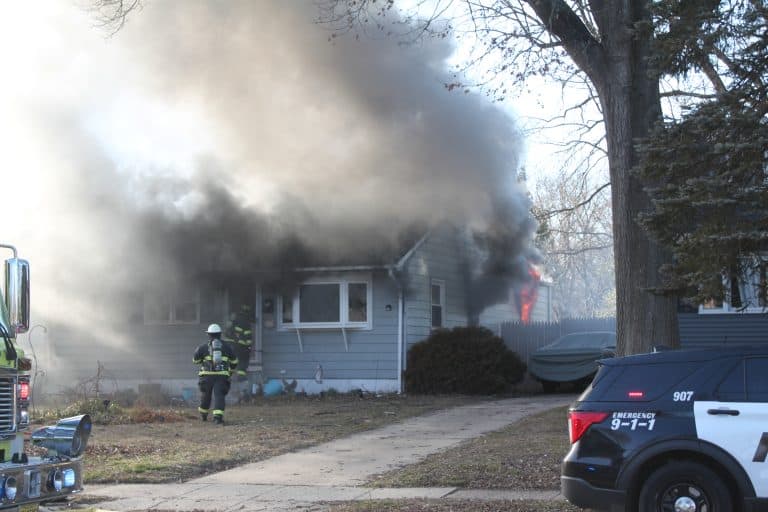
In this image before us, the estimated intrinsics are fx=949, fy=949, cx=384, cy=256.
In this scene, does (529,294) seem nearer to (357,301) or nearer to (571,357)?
(571,357)

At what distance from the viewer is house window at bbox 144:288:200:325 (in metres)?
20.1

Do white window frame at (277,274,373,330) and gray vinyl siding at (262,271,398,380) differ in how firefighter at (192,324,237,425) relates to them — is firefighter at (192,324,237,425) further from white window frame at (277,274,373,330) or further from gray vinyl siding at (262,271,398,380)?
gray vinyl siding at (262,271,398,380)

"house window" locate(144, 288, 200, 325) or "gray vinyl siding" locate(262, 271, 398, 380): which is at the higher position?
"house window" locate(144, 288, 200, 325)

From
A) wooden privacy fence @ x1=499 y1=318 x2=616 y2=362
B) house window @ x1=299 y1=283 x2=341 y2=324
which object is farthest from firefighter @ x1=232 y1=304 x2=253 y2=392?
wooden privacy fence @ x1=499 y1=318 x2=616 y2=362

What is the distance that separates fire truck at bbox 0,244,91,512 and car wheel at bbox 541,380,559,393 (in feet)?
45.1

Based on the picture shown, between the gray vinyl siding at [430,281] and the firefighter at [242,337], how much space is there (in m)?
3.23

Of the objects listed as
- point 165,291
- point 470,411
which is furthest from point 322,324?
Answer: point 470,411

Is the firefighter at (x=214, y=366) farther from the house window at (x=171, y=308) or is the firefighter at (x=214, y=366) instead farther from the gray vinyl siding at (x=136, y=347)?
the house window at (x=171, y=308)

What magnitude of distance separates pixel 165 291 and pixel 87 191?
8.63 feet

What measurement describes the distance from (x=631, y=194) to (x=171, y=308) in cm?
1246

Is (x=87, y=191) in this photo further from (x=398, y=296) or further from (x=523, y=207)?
(x=523, y=207)

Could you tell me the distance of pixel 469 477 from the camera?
30.9ft

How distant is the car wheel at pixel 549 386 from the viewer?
19656 mm

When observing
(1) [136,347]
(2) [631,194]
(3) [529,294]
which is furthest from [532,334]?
(2) [631,194]
